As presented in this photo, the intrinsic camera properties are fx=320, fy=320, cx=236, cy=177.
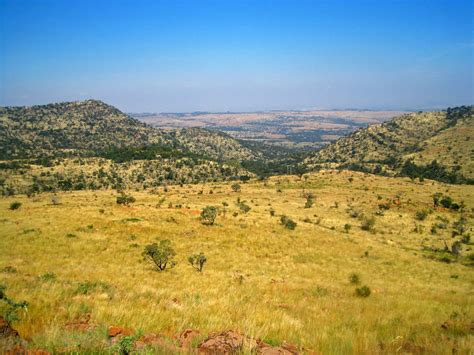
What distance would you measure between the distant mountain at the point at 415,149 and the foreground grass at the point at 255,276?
59.1 meters

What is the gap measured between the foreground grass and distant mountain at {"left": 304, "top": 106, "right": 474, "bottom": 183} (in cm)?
5908

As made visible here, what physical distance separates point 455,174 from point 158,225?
112585mm

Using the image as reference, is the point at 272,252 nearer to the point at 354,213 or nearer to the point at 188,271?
the point at 188,271

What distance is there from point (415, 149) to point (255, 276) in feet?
502

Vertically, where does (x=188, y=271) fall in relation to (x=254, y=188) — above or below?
above

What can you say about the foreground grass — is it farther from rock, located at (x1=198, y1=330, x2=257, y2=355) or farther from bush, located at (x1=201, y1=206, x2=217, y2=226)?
bush, located at (x1=201, y1=206, x2=217, y2=226)

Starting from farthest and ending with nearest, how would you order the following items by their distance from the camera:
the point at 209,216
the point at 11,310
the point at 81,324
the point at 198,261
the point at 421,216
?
the point at 421,216 → the point at 209,216 → the point at 198,261 → the point at 11,310 → the point at 81,324

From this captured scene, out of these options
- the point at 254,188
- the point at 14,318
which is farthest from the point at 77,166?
the point at 14,318

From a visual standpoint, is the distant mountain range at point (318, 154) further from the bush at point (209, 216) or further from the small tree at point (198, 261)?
the small tree at point (198, 261)

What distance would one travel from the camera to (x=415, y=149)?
149125mm

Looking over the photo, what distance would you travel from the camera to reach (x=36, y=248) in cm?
2300

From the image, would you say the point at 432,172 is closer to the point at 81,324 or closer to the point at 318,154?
the point at 318,154

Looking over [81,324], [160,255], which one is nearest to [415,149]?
[160,255]

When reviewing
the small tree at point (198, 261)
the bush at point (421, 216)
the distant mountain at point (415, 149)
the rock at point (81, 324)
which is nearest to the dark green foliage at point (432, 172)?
the distant mountain at point (415, 149)
